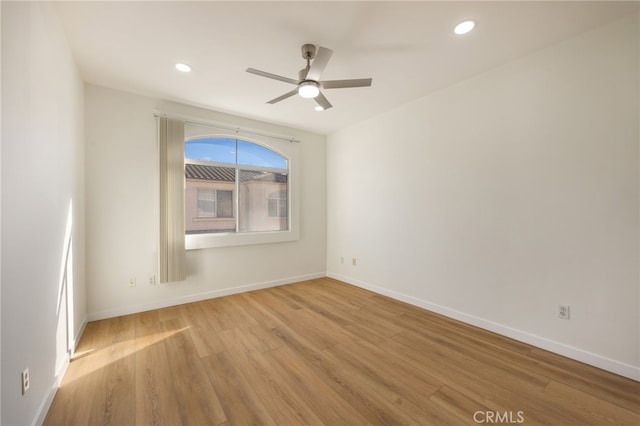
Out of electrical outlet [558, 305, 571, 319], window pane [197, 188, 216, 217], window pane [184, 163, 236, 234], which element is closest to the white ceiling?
window pane [184, 163, 236, 234]

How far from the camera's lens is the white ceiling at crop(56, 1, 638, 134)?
1834 mm

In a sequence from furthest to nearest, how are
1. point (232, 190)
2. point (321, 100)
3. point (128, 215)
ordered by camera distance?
point (232, 190) < point (128, 215) < point (321, 100)

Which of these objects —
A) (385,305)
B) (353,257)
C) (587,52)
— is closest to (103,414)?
(385,305)

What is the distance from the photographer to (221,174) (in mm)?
3791

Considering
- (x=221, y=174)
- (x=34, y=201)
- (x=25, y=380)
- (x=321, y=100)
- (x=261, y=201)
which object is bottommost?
(x=25, y=380)

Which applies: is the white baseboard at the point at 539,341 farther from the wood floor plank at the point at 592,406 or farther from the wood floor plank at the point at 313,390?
the wood floor plank at the point at 313,390

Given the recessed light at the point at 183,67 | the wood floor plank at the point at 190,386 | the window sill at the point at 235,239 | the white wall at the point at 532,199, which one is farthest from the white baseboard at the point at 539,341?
the recessed light at the point at 183,67

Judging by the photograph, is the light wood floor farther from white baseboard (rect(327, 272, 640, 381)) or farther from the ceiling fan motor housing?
the ceiling fan motor housing

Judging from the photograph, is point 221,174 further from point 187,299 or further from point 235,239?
point 187,299

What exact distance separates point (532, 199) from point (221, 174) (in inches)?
152

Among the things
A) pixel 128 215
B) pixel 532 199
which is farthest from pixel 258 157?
pixel 532 199

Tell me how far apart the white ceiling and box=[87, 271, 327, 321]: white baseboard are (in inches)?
107

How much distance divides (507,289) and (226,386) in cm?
276

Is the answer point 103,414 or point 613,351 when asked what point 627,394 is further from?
point 103,414
